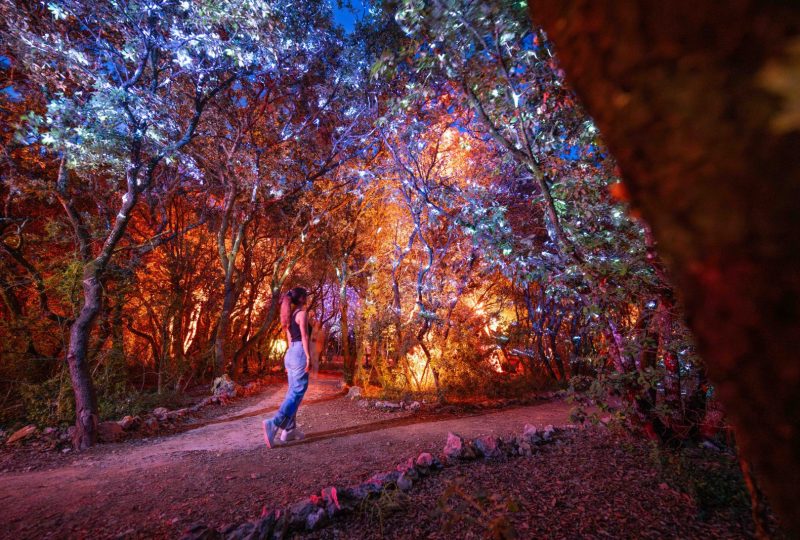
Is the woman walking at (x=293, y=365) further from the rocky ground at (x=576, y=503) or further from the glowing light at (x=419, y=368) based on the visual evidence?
the glowing light at (x=419, y=368)

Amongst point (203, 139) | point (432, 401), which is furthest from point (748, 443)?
point (203, 139)

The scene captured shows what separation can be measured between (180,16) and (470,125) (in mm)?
4585

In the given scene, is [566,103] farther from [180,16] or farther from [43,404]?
[43,404]

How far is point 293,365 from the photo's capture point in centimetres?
455

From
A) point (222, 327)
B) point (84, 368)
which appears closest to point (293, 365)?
point (84, 368)

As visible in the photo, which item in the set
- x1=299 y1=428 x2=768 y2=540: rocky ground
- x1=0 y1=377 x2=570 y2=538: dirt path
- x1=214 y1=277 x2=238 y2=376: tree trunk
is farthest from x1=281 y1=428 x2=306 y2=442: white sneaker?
x1=214 y1=277 x2=238 y2=376: tree trunk

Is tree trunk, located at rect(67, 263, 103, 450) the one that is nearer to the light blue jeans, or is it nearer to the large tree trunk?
the light blue jeans

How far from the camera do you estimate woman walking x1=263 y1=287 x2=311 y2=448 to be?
4531 millimetres

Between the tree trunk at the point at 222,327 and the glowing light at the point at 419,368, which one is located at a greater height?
the tree trunk at the point at 222,327

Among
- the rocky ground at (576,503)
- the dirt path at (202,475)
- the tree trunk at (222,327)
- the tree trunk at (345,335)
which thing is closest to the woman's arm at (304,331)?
the dirt path at (202,475)

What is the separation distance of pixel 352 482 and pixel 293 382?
1.74m

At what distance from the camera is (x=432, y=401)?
7.06 metres

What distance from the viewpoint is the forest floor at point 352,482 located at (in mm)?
2188

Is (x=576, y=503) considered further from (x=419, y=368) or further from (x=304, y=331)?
(x=419, y=368)
